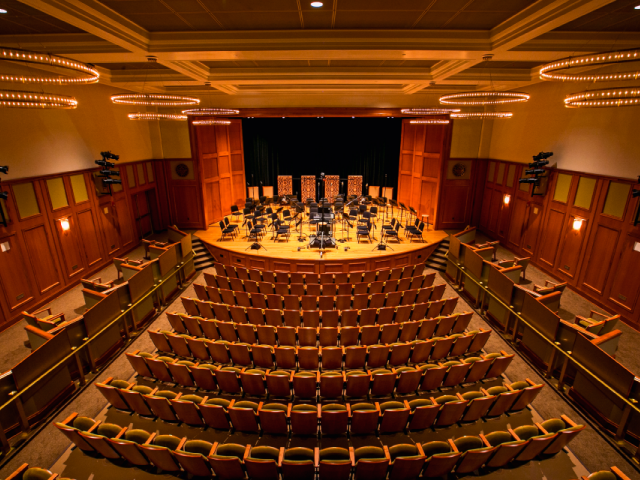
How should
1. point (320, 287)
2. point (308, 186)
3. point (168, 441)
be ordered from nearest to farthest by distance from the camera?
point (168, 441) < point (320, 287) < point (308, 186)

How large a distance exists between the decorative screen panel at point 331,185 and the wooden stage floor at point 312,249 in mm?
5002

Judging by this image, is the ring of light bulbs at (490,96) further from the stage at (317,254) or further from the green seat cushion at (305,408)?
the green seat cushion at (305,408)

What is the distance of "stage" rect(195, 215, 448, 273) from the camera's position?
9805 mm

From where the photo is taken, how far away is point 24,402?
460cm

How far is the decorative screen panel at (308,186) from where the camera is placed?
17.3m

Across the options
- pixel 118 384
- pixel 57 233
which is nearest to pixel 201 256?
pixel 57 233

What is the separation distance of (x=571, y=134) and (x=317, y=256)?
25.3ft

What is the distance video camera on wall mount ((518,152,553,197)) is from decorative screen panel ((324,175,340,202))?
9.05m

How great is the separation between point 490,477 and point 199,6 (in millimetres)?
7497

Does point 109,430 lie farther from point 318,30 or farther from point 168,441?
point 318,30

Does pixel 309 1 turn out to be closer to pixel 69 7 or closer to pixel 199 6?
pixel 199 6

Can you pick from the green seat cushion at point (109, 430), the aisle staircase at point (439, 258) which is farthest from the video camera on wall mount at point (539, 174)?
the green seat cushion at point (109, 430)

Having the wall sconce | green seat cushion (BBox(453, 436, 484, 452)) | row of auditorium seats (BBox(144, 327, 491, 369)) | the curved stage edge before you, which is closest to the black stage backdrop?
the curved stage edge

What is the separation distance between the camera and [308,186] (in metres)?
17.3
